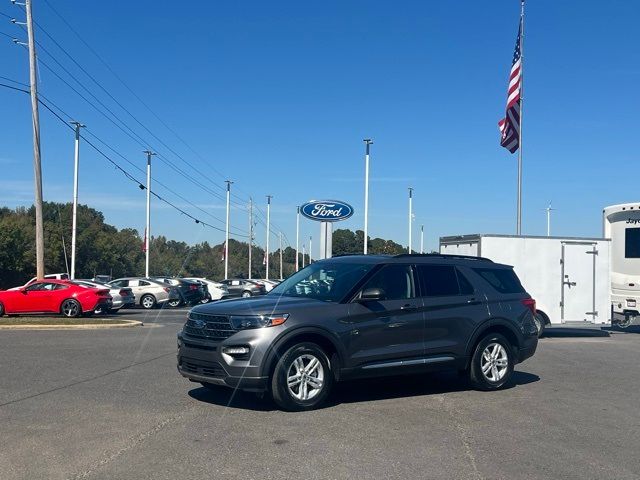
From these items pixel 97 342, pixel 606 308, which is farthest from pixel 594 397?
pixel 97 342

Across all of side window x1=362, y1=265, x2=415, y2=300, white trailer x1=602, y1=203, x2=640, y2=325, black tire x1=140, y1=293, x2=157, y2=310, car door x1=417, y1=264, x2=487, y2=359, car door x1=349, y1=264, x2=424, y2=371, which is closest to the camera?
car door x1=349, y1=264, x2=424, y2=371

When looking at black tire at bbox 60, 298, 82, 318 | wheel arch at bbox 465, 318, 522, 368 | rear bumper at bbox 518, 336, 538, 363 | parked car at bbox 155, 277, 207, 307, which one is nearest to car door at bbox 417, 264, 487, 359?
wheel arch at bbox 465, 318, 522, 368

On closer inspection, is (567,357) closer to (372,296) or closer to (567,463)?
(372,296)

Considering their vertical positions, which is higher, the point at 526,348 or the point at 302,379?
the point at 526,348

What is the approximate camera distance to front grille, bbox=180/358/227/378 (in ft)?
27.2

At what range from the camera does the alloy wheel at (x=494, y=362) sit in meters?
10.2

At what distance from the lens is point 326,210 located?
25328mm

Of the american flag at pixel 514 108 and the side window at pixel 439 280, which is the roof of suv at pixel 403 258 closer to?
the side window at pixel 439 280

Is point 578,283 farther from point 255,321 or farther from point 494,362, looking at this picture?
point 255,321

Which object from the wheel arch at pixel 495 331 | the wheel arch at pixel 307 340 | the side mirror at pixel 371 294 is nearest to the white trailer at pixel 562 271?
the wheel arch at pixel 495 331

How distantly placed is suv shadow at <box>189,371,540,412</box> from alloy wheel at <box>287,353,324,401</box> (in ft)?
1.46

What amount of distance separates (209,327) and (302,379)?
128 cm

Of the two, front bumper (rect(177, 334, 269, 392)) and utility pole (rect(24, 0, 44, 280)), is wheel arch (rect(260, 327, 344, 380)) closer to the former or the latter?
front bumper (rect(177, 334, 269, 392))

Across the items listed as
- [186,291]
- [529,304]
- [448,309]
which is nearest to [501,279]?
[529,304]
